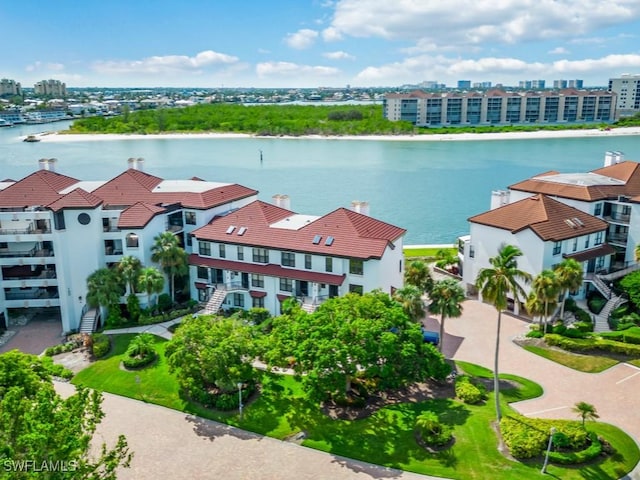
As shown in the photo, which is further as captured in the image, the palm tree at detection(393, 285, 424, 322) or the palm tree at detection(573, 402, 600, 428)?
the palm tree at detection(393, 285, 424, 322)

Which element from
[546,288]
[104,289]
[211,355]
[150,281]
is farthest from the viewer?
[104,289]

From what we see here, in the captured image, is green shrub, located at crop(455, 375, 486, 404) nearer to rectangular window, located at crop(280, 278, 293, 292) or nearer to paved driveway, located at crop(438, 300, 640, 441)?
paved driveway, located at crop(438, 300, 640, 441)

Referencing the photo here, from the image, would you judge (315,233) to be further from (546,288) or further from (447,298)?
(546,288)

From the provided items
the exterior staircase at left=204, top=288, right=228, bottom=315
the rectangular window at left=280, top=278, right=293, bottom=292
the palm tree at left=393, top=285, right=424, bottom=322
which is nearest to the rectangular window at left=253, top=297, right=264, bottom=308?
the rectangular window at left=280, top=278, right=293, bottom=292

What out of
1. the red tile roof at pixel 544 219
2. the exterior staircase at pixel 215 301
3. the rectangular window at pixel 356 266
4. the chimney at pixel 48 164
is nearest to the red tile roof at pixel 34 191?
the chimney at pixel 48 164

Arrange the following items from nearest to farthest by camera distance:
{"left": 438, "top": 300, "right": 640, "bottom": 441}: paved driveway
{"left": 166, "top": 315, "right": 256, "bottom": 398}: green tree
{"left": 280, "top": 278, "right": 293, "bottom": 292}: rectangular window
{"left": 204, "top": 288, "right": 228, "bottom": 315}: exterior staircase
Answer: {"left": 438, "top": 300, "right": 640, "bottom": 441}: paved driveway < {"left": 166, "top": 315, "right": 256, "bottom": 398}: green tree < {"left": 280, "top": 278, "right": 293, "bottom": 292}: rectangular window < {"left": 204, "top": 288, "right": 228, "bottom": 315}: exterior staircase

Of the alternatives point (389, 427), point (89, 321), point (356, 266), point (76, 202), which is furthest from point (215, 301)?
point (389, 427)

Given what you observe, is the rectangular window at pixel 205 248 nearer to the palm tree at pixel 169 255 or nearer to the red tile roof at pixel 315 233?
the red tile roof at pixel 315 233
